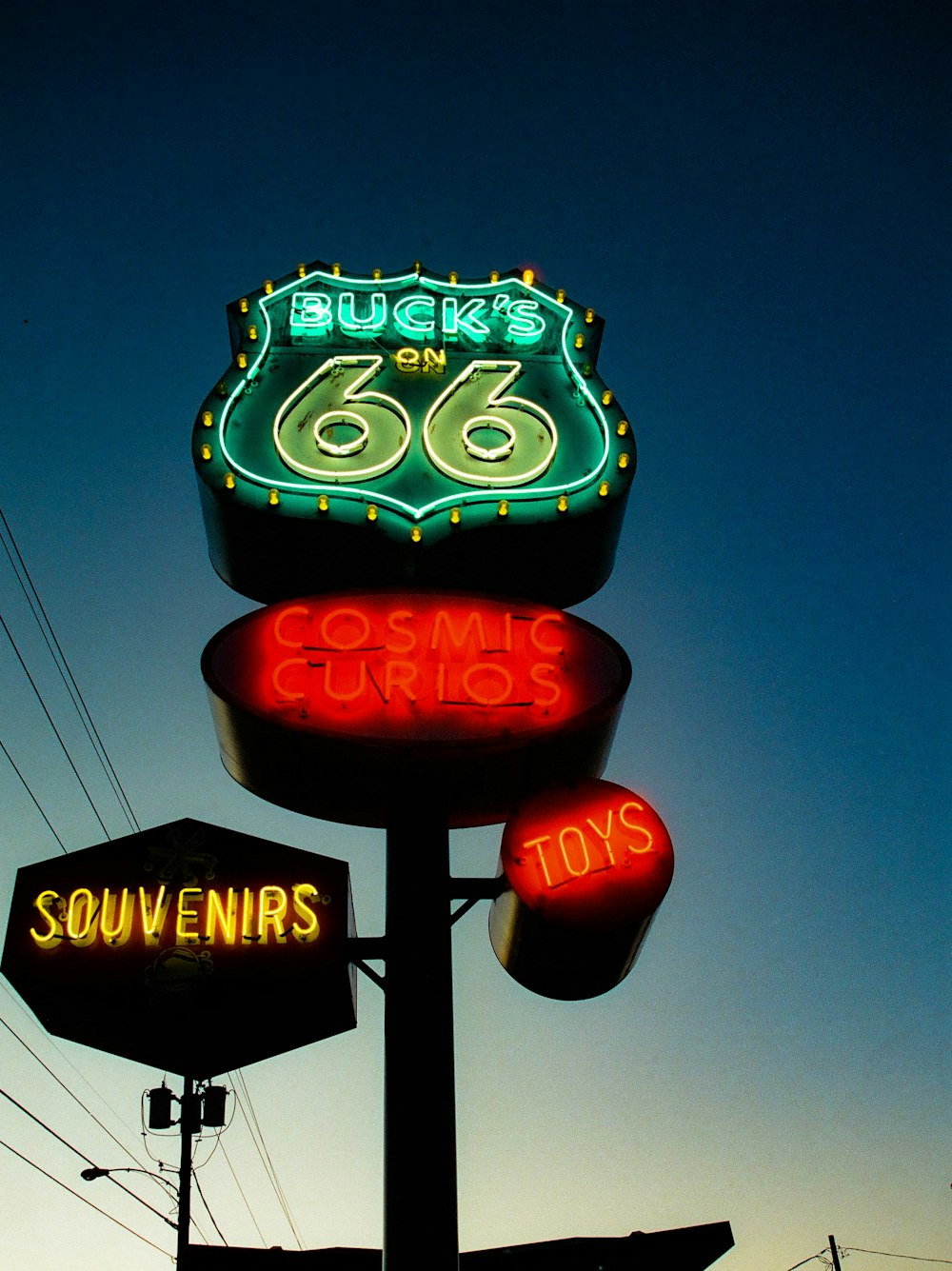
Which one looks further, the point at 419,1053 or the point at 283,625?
the point at 283,625

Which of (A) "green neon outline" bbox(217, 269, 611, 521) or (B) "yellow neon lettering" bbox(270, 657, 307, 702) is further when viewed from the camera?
(A) "green neon outline" bbox(217, 269, 611, 521)

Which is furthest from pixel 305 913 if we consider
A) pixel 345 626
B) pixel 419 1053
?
pixel 345 626

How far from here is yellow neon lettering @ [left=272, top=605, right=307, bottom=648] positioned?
6.76 meters

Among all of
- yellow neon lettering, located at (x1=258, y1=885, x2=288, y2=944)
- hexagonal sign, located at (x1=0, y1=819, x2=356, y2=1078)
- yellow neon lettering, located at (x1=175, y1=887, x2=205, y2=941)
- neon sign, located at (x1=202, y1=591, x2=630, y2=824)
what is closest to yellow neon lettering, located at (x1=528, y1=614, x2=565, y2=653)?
neon sign, located at (x1=202, y1=591, x2=630, y2=824)

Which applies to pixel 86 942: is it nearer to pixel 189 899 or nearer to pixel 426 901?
pixel 189 899

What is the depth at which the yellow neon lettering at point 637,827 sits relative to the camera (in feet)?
19.6

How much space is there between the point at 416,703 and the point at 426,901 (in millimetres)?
1336

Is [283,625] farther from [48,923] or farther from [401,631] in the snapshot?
[48,923]

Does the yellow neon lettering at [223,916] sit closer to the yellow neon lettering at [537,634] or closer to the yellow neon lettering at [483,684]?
the yellow neon lettering at [483,684]

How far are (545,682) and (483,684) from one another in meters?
0.43

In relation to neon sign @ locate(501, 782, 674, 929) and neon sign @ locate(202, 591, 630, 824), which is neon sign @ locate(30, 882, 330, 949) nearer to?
neon sign @ locate(202, 591, 630, 824)

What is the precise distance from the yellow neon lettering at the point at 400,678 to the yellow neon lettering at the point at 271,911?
1.45 metres

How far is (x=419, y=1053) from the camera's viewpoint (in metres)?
6.01

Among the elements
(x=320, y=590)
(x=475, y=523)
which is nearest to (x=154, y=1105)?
(x=320, y=590)
